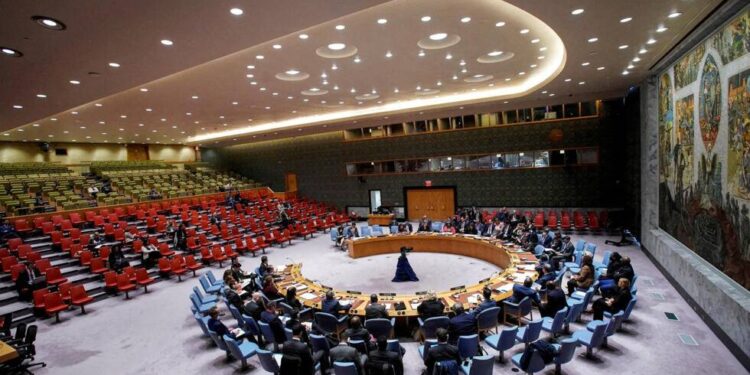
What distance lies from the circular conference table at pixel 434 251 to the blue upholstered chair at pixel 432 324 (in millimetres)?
478

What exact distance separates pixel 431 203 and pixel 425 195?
59cm

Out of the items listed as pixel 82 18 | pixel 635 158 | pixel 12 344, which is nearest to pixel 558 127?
pixel 635 158

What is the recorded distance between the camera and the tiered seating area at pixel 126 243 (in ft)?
32.2

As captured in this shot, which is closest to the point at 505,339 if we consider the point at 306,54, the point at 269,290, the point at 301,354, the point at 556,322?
the point at 556,322

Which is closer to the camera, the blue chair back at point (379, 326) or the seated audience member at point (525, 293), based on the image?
the blue chair back at point (379, 326)

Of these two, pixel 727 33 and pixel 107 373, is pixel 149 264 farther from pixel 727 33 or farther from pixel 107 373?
pixel 727 33

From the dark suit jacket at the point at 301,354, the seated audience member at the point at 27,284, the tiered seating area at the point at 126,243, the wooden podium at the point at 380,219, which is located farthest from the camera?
the wooden podium at the point at 380,219

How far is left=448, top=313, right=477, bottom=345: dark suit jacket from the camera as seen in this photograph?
5.69 m

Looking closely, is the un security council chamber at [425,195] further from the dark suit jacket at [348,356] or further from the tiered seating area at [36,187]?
the tiered seating area at [36,187]

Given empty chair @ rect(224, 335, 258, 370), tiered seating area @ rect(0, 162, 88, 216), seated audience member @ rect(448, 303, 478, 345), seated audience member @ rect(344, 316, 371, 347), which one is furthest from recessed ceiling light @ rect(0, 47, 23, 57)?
tiered seating area @ rect(0, 162, 88, 216)

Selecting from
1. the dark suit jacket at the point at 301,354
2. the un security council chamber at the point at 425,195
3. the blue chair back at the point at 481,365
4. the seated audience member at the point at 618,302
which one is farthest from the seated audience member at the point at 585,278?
the dark suit jacket at the point at 301,354

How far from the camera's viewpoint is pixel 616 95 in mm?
14234

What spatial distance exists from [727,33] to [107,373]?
40.3 ft

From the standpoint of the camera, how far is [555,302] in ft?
21.0
